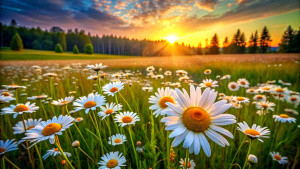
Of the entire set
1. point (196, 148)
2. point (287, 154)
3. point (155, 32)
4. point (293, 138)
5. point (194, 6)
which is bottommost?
point (287, 154)

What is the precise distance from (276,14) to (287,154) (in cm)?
417

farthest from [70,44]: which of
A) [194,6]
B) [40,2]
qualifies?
[194,6]

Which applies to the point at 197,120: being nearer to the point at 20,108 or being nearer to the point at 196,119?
the point at 196,119

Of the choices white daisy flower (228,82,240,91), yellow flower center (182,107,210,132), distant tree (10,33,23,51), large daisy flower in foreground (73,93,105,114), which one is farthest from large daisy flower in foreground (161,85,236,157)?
distant tree (10,33,23,51)

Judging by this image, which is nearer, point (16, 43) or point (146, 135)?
point (146, 135)

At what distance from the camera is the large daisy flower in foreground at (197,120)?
0.63 m

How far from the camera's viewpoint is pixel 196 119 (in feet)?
2.22

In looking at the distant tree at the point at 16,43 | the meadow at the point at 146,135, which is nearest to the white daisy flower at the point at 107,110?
the meadow at the point at 146,135

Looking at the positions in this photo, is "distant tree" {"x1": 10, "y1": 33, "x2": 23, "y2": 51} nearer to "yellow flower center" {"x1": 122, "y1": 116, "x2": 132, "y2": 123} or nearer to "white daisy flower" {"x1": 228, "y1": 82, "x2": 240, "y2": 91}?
"yellow flower center" {"x1": 122, "y1": 116, "x2": 132, "y2": 123}

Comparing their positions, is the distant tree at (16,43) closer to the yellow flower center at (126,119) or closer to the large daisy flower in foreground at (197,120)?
the yellow flower center at (126,119)

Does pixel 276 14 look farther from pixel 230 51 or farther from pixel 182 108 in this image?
pixel 230 51

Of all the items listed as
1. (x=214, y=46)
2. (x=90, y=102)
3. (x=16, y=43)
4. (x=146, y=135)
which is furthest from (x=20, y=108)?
(x=214, y=46)

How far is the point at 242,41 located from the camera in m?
43.8

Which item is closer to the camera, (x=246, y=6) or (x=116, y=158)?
(x=116, y=158)
